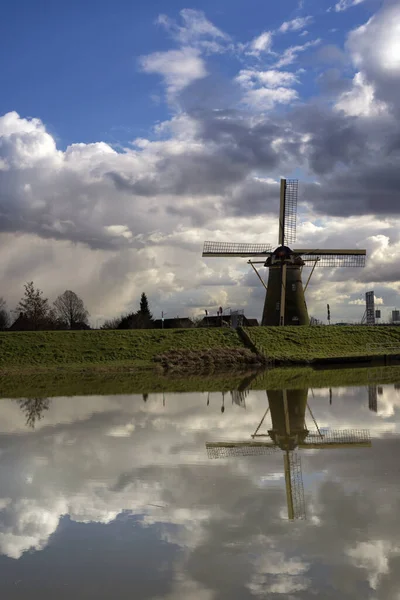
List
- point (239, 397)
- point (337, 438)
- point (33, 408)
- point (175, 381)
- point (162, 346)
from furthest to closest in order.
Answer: point (162, 346), point (175, 381), point (239, 397), point (33, 408), point (337, 438)

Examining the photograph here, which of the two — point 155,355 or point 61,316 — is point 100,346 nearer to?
point 155,355

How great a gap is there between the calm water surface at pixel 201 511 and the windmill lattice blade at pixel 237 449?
0.14 ft

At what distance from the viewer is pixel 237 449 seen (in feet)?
44.0

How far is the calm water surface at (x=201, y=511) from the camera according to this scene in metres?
6.79

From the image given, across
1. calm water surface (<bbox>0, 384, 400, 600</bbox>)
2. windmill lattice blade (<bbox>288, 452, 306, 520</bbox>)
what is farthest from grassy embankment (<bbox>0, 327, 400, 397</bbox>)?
windmill lattice blade (<bbox>288, 452, 306, 520</bbox>)

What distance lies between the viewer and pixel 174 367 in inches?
1521

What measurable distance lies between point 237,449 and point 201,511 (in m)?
4.44

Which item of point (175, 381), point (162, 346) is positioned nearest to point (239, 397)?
point (175, 381)

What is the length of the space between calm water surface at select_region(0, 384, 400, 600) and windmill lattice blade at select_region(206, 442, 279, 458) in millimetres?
44

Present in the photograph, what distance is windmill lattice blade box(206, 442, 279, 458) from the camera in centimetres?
1298

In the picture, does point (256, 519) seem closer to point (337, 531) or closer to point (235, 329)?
point (337, 531)

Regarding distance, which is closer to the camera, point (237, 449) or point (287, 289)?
point (237, 449)

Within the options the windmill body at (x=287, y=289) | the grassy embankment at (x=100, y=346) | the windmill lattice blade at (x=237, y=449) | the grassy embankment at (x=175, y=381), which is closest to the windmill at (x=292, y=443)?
the windmill lattice blade at (x=237, y=449)

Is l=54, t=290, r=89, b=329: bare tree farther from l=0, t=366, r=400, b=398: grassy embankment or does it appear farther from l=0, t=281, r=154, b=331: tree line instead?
l=0, t=366, r=400, b=398: grassy embankment
